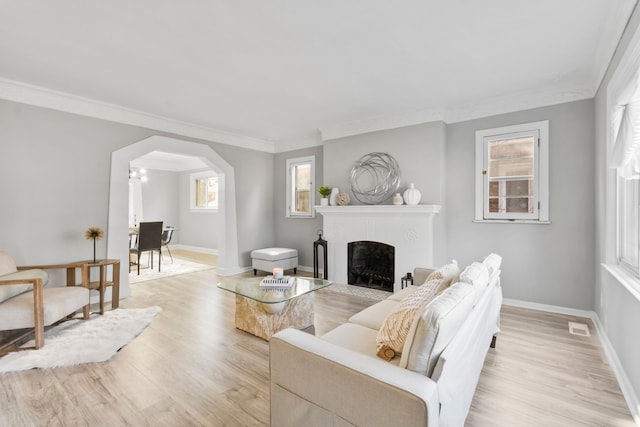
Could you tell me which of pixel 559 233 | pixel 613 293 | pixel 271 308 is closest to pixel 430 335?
pixel 271 308

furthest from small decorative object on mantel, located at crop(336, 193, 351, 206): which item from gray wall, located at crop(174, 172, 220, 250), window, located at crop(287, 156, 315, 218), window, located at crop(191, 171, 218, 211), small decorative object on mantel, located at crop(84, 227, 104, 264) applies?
window, located at crop(191, 171, 218, 211)

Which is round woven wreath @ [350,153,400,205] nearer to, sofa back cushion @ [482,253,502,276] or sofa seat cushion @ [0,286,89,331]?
sofa back cushion @ [482,253,502,276]

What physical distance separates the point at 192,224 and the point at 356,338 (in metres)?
7.91

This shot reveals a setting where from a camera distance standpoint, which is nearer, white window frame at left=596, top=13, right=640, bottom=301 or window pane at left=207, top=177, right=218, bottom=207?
white window frame at left=596, top=13, right=640, bottom=301

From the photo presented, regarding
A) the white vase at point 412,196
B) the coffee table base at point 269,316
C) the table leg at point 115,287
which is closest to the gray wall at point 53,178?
the table leg at point 115,287

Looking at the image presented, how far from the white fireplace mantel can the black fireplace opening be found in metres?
0.12

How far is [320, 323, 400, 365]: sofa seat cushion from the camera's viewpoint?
174 cm

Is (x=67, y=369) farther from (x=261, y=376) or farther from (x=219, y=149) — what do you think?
(x=219, y=149)

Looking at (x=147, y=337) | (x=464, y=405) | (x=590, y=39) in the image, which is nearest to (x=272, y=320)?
(x=147, y=337)

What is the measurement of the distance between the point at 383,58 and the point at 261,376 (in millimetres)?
2868

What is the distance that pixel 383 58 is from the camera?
2793mm

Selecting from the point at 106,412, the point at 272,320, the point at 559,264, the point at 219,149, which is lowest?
the point at 106,412

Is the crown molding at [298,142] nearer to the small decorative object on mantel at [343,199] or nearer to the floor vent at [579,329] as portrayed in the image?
the small decorative object on mantel at [343,199]

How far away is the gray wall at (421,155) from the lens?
13.7 ft
